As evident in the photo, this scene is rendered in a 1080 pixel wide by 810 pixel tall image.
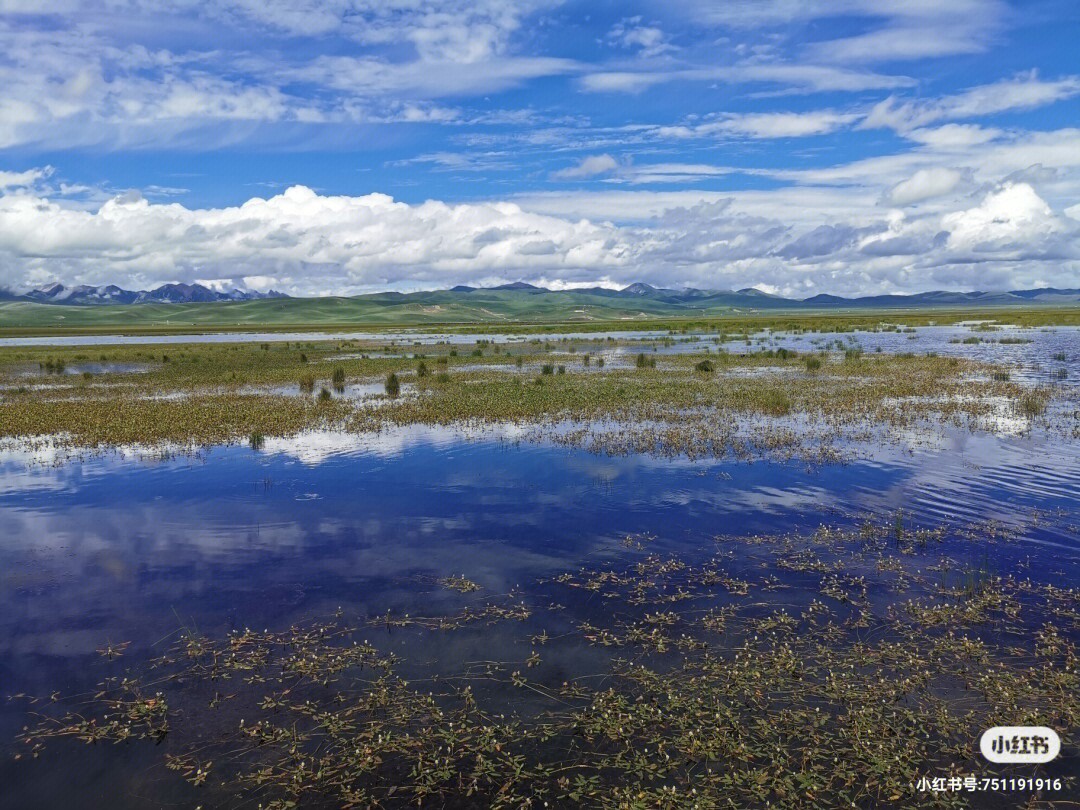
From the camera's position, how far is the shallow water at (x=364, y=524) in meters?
13.7

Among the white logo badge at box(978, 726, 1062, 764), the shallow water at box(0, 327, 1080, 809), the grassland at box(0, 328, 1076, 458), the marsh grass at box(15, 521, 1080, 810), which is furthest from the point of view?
the grassland at box(0, 328, 1076, 458)

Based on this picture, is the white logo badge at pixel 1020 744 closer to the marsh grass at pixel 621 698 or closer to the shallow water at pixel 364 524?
the marsh grass at pixel 621 698

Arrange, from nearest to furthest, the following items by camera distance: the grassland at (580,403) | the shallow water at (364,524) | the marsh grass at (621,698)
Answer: the marsh grass at (621,698) → the shallow water at (364,524) → the grassland at (580,403)

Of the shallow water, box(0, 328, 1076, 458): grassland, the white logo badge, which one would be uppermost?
box(0, 328, 1076, 458): grassland

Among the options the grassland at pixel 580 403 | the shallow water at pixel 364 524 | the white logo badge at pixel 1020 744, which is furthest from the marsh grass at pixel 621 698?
the grassland at pixel 580 403

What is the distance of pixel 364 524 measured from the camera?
66.6ft

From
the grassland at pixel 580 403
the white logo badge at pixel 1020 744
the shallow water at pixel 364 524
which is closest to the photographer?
the white logo badge at pixel 1020 744

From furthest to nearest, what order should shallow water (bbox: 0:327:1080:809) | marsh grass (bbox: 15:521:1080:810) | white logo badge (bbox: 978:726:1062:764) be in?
shallow water (bbox: 0:327:1080:809), white logo badge (bbox: 978:726:1062:764), marsh grass (bbox: 15:521:1080:810)

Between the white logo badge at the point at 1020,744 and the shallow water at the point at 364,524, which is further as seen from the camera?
the shallow water at the point at 364,524

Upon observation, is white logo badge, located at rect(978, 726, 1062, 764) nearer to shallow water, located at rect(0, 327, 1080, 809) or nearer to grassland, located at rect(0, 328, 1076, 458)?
shallow water, located at rect(0, 327, 1080, 809)

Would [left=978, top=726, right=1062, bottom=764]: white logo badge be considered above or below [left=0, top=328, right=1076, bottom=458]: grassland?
below

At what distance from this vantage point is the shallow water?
13688 mm

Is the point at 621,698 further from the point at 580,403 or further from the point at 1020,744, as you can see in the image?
the point at 580,403

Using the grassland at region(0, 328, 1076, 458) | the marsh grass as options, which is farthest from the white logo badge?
the grassland at region(0, 328, 1076, 458)
